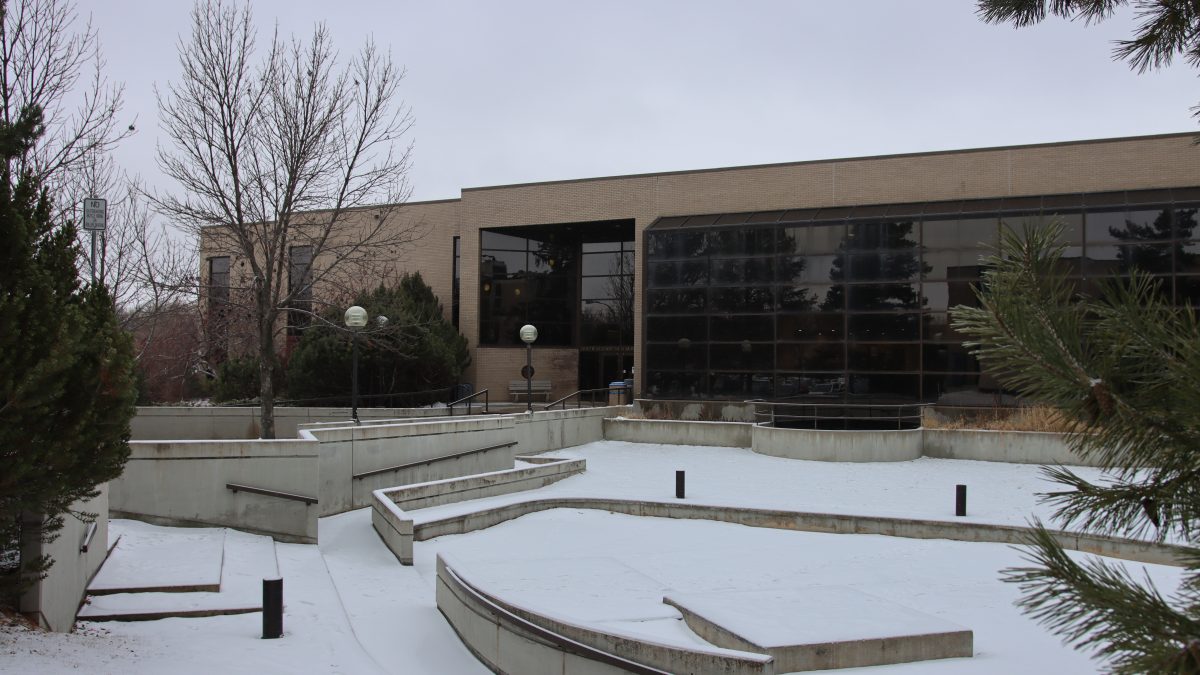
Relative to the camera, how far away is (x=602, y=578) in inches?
444

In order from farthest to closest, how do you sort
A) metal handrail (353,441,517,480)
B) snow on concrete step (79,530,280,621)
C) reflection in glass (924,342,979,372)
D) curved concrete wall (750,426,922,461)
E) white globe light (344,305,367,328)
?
reflection in glass (924,342,979,372), curved concrete wall (750,426,922,461), white globe light (344,305,367,328), metal handrail (353,441,517,480), snow on concrete step (79,530,280,621)

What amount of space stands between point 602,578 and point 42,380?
7044 millimetres

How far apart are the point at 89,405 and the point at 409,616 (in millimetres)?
5146

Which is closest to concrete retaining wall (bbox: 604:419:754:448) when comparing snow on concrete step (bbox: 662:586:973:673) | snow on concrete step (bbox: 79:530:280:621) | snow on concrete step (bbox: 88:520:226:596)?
snow on concrete step (bbox: 88:520:226:596)

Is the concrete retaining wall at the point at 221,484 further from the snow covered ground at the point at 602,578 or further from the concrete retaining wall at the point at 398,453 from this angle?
the concrete retaining wall at the point at 398,453

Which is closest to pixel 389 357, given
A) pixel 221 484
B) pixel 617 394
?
pixel 617 394

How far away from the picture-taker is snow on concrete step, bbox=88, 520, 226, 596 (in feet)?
33.1

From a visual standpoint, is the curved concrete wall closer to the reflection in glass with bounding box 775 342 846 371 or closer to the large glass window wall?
the large glass window wall

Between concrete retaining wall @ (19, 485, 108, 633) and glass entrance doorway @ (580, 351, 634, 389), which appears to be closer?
concrete retaining wall @ (19, 485, 108, 633)

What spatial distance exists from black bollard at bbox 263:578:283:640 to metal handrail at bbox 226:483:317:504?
5112 mm

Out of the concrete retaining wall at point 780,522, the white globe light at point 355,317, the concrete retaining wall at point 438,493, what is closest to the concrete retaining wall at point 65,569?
the concrete retaining wall at point 438,493

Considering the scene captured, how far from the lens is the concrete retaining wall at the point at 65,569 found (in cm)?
727

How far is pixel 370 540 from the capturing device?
14516mm

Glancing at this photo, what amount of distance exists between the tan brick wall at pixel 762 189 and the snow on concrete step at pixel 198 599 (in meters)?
22.9
